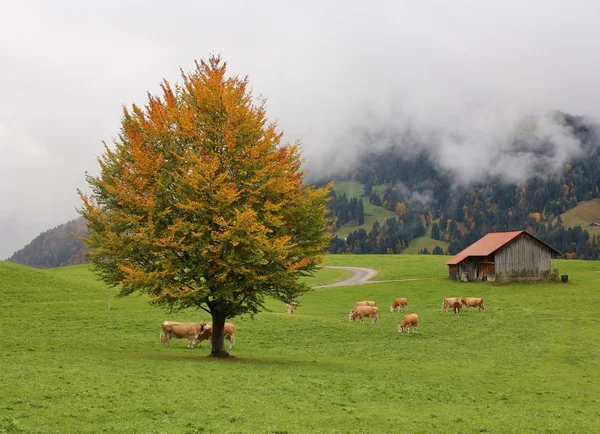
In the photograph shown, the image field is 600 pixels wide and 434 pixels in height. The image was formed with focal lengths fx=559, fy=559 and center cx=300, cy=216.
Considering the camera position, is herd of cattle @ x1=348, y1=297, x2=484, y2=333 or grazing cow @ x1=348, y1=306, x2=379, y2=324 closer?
herd of cattle @ x1=348, y1=297, x2=484, y2=333

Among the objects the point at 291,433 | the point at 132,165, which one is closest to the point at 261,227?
the point at 132,165

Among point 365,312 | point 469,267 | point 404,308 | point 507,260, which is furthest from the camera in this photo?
point 469,267

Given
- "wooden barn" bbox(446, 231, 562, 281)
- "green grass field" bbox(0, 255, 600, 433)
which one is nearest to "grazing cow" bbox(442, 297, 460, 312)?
"green grass field" bbox(0, 255, 600, 433)

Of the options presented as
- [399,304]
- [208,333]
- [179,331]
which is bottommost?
[208,333]

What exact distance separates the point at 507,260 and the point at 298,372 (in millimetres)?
71810

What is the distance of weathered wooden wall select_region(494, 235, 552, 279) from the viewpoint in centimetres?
9119

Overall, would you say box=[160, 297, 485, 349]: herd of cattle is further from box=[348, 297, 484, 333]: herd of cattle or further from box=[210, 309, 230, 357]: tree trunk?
box=[210, 309, 230, 357]: tree trunk

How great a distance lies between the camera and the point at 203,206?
28.5m

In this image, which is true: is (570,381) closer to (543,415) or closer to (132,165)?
(543,415)

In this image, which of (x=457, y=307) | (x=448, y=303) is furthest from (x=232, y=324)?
(x=448, y=303)

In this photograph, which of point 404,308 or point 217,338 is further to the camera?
point 404,308

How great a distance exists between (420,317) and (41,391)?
44.6 metres

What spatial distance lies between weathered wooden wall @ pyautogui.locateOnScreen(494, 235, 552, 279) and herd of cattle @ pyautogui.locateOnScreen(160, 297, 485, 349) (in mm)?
30014

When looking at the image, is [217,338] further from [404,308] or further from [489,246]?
[489,246]
